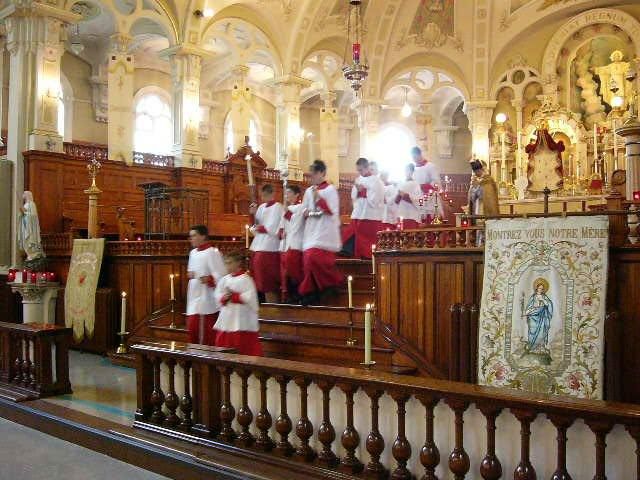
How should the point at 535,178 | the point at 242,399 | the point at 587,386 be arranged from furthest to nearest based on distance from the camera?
the point at 535,178 → the point at 587,386 → the point at 242,399

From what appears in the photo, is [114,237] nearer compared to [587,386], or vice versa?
[587,386]

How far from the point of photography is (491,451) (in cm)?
312

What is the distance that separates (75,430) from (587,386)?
451cm

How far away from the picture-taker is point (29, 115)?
14.1m

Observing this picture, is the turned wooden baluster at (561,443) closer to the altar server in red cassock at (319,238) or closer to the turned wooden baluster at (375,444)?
the turned wooden baluster at (375,444)

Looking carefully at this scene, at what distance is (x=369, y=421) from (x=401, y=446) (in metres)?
0.32

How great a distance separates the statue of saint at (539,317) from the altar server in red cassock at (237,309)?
270 centimetres

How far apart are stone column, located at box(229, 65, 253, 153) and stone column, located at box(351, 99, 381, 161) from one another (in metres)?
3.58

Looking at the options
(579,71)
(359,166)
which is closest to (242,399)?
(359,166)

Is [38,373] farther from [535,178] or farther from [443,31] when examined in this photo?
[443,31]

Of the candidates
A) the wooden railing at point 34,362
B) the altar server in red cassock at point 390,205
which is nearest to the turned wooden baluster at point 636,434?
the wooden railing at point 34,362

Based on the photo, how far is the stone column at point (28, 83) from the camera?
13992 millimetres

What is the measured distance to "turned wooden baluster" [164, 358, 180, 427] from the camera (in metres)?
4.72

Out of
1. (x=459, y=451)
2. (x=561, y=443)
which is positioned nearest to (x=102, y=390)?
(x=459, y=451)
